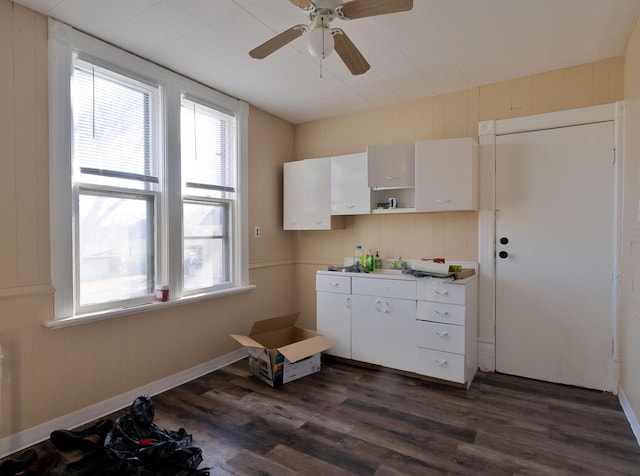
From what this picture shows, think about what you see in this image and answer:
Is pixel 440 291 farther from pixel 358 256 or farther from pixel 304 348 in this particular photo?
pixel 304 348

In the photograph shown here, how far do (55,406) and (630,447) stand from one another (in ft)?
11.4

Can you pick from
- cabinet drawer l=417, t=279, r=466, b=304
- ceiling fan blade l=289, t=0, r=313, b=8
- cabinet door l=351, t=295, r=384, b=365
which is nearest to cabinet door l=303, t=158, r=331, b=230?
cabinet door l=351, t=295, r=384, b=365

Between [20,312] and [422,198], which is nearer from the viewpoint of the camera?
[20,312]

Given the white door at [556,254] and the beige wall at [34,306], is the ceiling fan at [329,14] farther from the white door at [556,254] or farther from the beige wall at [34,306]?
the white door at [556,254]

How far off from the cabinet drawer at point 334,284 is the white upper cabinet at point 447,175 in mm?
943

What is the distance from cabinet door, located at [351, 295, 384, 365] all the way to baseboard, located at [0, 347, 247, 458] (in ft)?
4.08

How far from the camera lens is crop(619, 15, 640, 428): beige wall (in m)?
2.19

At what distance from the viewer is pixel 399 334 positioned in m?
3.10

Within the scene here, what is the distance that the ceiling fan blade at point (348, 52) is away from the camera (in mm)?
1872

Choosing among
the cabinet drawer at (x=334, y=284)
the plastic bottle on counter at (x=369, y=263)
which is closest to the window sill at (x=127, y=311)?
the cabinet drawer at (x=334, y=284)

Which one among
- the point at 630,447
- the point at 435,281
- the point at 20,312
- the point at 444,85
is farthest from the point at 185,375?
the point at 444,85

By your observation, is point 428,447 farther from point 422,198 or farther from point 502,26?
point 502,26

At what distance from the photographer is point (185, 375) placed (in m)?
3.06

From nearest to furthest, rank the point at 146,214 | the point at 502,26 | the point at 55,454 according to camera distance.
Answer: the point at 55,454
the point at 502,26
the point at 146,214
